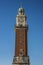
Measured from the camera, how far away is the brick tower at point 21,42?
219 ft

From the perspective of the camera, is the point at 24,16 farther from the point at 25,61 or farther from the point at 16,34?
the point at 25,61

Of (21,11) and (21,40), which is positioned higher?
(21,11)

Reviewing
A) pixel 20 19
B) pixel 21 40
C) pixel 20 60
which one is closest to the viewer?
pixel 20 60

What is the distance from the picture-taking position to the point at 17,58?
2635 inches

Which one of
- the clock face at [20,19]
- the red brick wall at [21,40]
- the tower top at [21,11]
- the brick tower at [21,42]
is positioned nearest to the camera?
the brick tower at [21,42]

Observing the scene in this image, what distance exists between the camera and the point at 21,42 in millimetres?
68438

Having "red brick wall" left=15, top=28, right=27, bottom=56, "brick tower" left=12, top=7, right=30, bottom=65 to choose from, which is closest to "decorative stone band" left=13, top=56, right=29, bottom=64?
"brick tower" left=12, top=7, right=30, bottom=65

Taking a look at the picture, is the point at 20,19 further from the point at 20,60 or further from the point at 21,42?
the point at 20,60

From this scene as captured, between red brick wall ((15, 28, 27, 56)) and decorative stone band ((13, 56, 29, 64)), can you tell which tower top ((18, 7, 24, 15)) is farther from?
decorative stone band ((13, 56, 29, 64))

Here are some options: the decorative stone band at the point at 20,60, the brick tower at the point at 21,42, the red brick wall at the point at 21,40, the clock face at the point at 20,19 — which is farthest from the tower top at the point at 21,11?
the decorative stone band at the point at 20,60

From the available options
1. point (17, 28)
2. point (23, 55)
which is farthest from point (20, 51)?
point (17, 28)

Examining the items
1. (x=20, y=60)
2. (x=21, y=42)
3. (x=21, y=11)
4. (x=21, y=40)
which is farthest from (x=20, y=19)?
(x=20, y=60)

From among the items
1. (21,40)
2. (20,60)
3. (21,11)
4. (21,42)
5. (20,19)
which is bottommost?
(20,60)

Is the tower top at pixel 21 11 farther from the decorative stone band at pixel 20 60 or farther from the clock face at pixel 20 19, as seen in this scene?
the decorative stone band at pixel 20 60
